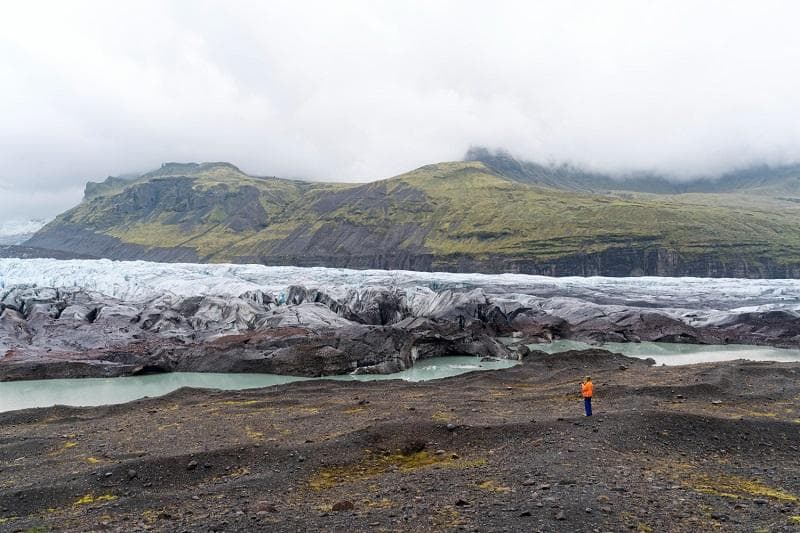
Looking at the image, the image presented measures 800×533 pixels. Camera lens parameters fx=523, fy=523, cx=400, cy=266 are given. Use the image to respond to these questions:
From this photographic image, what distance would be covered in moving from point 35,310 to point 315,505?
42855mm

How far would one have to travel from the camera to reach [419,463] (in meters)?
13.2

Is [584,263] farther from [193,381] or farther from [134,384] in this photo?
[134,384]

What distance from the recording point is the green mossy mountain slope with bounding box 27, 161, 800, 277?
10875cm

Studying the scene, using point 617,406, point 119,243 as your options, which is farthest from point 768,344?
point 119,243

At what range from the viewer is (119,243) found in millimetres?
194500

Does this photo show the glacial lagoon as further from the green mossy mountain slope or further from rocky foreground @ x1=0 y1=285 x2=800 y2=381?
the green mossy mountain slope

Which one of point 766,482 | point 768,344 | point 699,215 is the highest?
point 699,215

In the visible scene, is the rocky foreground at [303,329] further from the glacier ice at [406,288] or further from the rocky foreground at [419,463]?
the rocky foreground at [419,463]

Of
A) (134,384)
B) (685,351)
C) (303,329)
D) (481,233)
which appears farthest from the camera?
(481,233)

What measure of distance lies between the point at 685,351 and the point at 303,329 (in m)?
29.2

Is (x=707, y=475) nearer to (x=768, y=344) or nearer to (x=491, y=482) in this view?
(x=491, y=482)

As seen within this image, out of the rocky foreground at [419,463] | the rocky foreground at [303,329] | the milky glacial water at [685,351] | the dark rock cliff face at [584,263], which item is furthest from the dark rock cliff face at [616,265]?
the rocky foreground at [419,463]

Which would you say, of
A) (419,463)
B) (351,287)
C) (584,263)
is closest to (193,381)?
(419,463)

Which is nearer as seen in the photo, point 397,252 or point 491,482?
point 491,482
